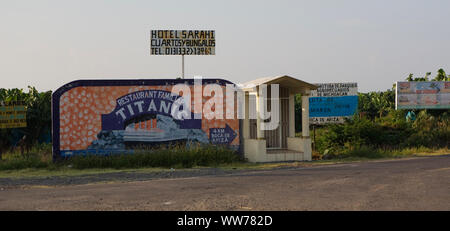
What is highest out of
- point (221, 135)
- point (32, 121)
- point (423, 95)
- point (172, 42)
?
point (172, 42)

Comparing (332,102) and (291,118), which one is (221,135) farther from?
(332,102)

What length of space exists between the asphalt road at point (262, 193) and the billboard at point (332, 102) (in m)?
9.12

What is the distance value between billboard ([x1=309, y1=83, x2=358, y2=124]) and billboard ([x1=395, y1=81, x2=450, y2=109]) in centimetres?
453

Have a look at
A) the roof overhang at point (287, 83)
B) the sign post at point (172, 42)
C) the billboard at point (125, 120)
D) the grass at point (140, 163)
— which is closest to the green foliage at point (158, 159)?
the grass at point (140, 163)

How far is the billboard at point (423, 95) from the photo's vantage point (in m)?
26.1

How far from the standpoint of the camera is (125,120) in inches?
692

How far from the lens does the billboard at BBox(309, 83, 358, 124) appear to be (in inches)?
887

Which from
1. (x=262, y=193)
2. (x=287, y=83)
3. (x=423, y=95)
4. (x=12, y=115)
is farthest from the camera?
(x=423, y=95)

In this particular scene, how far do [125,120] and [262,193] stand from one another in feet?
29.9

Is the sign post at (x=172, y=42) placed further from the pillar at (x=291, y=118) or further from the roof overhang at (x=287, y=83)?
the pillar at (x=291, y=118)

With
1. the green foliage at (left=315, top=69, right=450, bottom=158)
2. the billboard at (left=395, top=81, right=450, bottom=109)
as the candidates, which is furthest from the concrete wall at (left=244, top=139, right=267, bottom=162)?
the billboard at (left=395, top=81, right=450, bottom=109)

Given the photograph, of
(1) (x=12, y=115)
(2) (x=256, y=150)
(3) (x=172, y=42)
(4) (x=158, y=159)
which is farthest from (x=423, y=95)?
(1) (x=12, y=115)

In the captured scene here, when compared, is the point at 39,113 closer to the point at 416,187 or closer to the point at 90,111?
the point at 90,111
